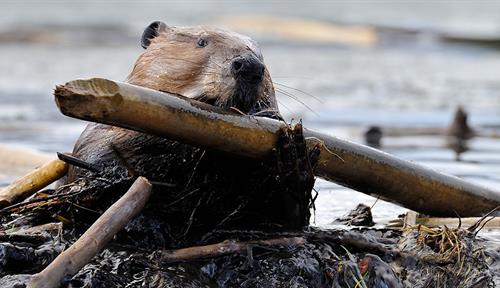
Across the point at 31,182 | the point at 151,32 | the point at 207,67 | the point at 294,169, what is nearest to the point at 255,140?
the point at 294,169

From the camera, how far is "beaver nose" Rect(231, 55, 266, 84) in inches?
141

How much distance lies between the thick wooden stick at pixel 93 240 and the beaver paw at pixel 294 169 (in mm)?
484

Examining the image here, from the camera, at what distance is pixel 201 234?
12.0ft

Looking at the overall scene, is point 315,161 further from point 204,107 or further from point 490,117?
point 490,117

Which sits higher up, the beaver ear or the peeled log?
the beaver ear

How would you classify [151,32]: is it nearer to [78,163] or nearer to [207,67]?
[207,67]

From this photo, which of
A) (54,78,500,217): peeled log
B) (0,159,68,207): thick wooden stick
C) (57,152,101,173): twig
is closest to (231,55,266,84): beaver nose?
(54,78,500,217): peeled log

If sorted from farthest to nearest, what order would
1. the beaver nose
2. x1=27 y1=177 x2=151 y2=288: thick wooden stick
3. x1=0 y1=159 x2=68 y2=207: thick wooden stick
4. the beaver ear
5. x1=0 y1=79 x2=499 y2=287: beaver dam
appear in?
the beaver ear
x1=0 y1=159 x2=68 y2=207: thick wooden stick
the beaver nose
x1=0 y1=79 x2=499 y2=287: beaver dam
x1=27 y1=177 x2=151 y2=288: thick wooden stick

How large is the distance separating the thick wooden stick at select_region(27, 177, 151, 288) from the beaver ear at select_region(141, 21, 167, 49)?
144cm

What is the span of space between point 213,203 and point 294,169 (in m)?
0.35

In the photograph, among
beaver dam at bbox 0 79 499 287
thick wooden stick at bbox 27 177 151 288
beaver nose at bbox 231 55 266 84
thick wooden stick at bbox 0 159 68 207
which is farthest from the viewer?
thick wooden stick at bbox 0 159 68 207

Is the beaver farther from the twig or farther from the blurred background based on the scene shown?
the blurred background

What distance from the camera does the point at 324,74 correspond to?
14562 millimetres

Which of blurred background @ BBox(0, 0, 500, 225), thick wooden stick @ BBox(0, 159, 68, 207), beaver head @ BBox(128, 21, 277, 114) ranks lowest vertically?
blurred background @ BBox(0, 0, 500, 225)
